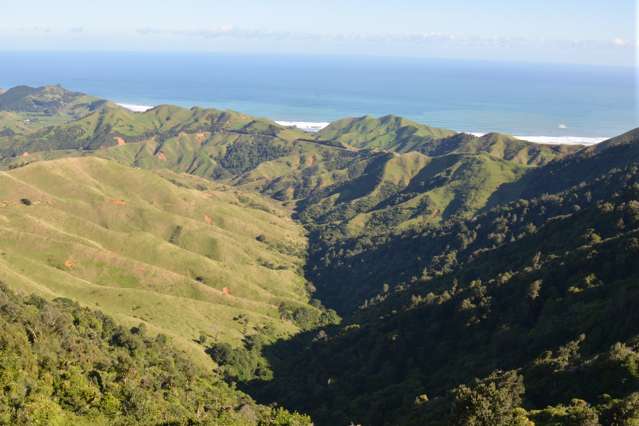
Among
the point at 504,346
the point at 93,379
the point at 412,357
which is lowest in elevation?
the point at 412,357

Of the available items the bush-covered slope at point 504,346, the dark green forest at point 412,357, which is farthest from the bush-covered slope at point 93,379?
the bush-covered slope at point 504,346

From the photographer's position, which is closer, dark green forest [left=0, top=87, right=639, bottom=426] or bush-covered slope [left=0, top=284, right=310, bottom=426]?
bush-covered slope [left=0, top=284, right=310, bottom=426]

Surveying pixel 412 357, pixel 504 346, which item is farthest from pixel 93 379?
pixel 504 346

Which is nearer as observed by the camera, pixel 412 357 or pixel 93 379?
pixel 93 379

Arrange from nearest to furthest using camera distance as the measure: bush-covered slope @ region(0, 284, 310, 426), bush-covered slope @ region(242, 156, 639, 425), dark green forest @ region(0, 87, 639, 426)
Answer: bush-covered slope @ region(0, 284, 310, 426)
dark green forest @ region(0, 87, 639, 426)
bush-covered slope @ region(242, 156, 639, 425)

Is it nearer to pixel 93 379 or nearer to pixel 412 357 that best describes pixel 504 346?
pixel 412 357

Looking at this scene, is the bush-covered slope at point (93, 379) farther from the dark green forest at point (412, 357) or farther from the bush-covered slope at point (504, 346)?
the bush-covered slope at point (504, 346)

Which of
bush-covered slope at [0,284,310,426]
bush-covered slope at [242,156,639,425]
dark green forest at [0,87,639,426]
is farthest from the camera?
bush-covered slope at [242,156,639,425]

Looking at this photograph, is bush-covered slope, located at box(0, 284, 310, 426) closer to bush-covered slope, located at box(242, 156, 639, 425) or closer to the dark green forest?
the dark green forest

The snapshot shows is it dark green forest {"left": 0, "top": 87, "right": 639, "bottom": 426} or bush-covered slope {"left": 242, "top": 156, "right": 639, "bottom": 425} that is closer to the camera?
dark green forest {"left": 0, "top": 87, "right": 639, "bottom": 426}

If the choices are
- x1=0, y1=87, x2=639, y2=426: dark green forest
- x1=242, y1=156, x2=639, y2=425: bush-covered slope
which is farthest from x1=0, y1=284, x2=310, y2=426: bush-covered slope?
x1=242, y1=156, x2=639, y2=425: bush-covered slope
